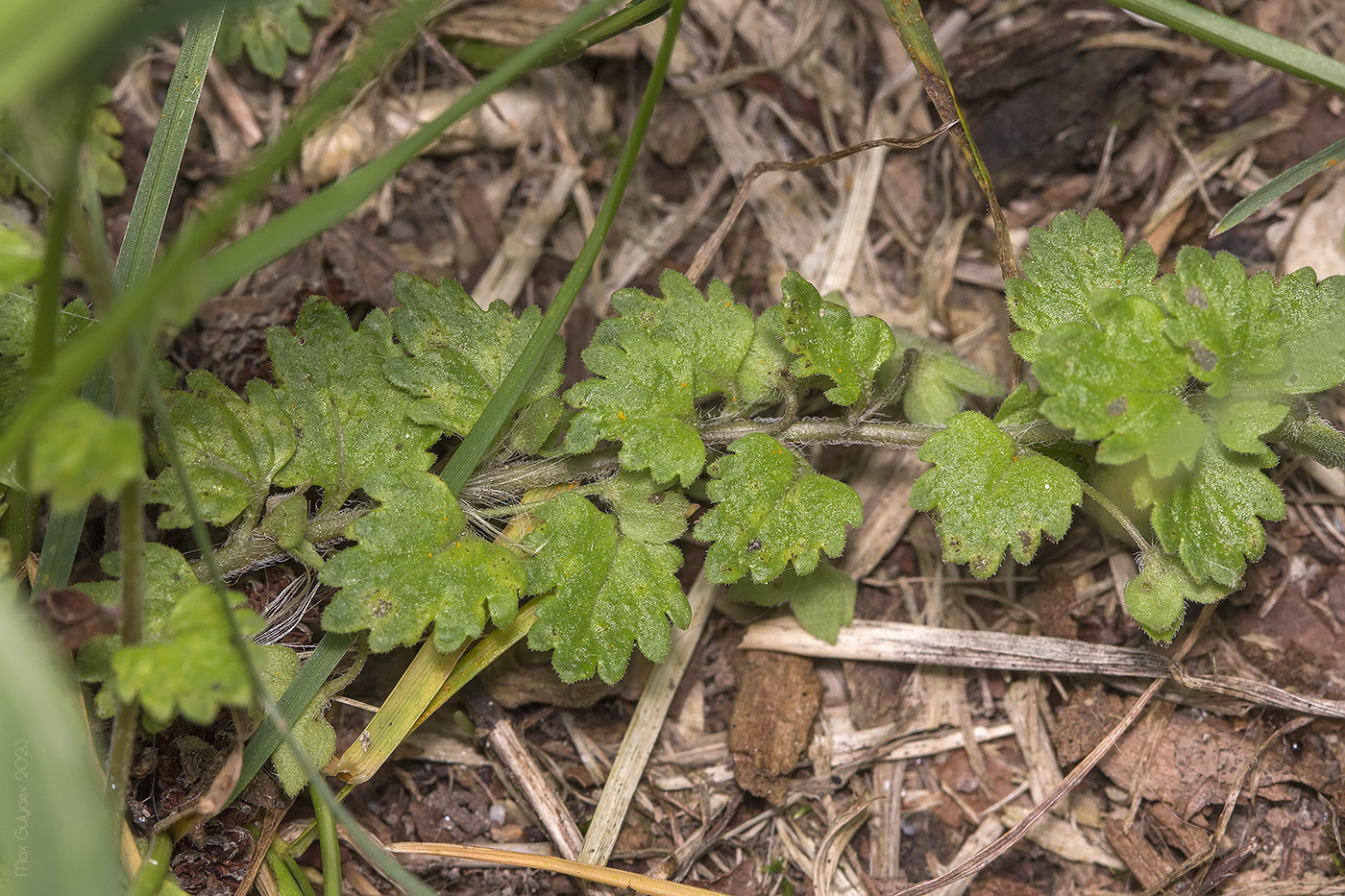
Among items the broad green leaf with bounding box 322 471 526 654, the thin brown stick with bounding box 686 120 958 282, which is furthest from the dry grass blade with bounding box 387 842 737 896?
the thin brown stick with bounding box 686 120 958 282

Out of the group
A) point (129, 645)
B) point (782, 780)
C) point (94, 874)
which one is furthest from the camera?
point (782, 780)

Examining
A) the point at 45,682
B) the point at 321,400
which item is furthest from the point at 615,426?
the point at 45,682

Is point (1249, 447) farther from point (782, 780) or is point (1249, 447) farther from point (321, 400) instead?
point (321, 400)

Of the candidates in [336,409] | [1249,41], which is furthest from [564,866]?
[1249,41]

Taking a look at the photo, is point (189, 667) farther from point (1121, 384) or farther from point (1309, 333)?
point (1309, 333)

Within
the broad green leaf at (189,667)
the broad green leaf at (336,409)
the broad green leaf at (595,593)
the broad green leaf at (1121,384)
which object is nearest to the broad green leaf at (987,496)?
the broad green leaf at (1121,384)

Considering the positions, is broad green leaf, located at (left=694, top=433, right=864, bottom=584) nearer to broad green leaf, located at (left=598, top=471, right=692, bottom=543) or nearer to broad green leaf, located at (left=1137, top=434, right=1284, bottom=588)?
broad green leaf, located at (left=598, top=471, right=692, bottom=543)
